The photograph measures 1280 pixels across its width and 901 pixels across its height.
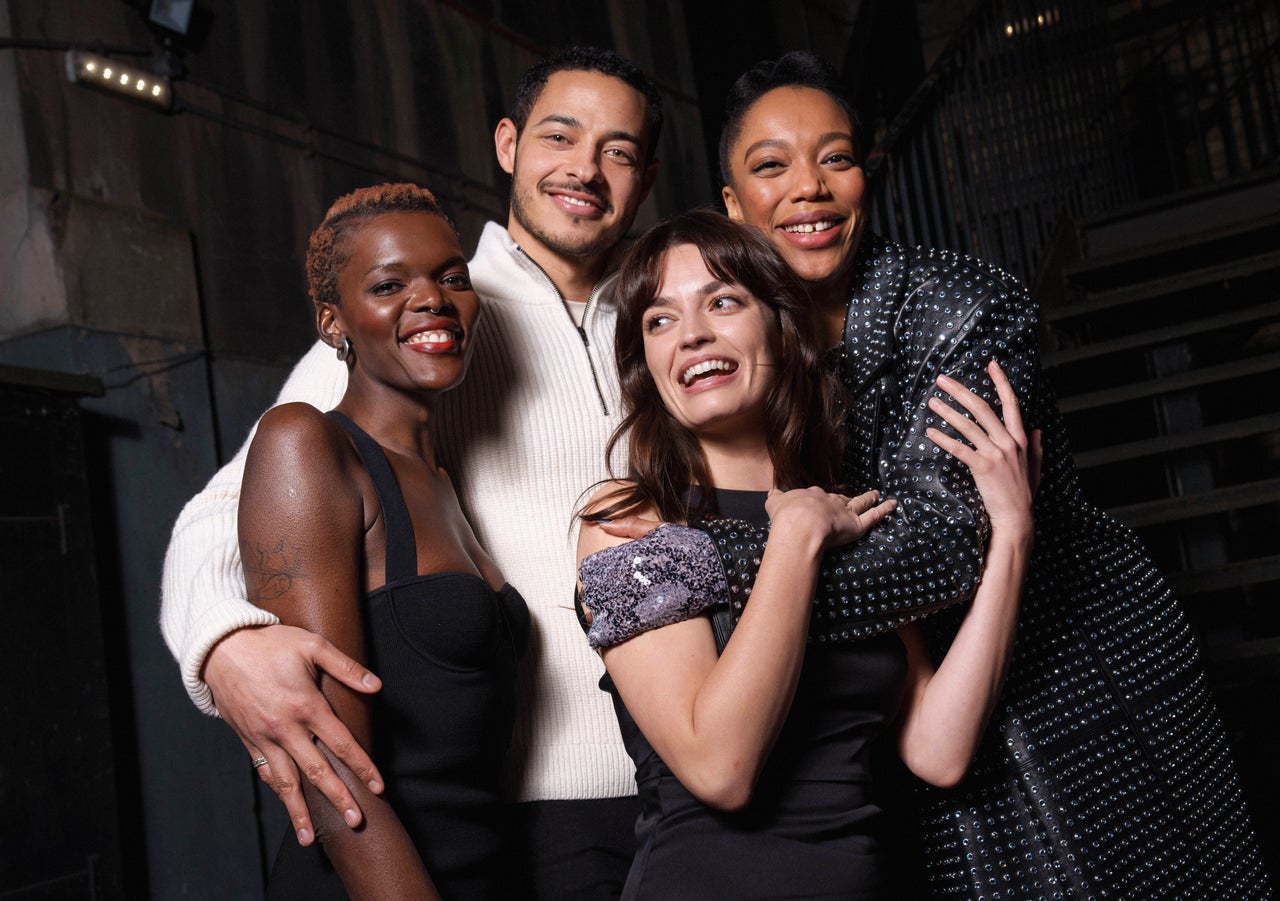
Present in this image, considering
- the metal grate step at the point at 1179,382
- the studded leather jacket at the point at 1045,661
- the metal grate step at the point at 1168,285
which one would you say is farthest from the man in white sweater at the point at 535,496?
the metal grate step at the point at 1168,285

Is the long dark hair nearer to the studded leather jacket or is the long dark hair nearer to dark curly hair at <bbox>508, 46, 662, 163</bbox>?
the studded leather jacket

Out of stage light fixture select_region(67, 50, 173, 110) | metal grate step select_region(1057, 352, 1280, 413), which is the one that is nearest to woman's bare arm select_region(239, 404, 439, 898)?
stage light fixture select_region(67, 50, 173, 110)

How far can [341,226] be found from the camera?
1770 mm

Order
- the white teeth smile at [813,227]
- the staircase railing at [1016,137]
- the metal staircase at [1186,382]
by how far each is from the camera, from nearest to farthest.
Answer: the white teeth smile at [813,227]
the metal staircase at [1186,382]
the staircase railing at [1016,137]

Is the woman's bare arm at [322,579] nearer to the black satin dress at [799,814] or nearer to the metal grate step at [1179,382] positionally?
the black satin dress at [799,814]

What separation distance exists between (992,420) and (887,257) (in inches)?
17.3

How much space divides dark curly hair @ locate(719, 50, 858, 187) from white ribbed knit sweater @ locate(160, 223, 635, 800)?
44 cm

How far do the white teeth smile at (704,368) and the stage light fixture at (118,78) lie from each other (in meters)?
3.90

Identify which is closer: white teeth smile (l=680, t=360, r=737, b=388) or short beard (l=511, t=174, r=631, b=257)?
white teeth smile (l=680, t=360, r=737, b=388)

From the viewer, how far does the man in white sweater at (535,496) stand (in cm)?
147

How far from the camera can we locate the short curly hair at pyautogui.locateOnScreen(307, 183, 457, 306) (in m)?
1.76

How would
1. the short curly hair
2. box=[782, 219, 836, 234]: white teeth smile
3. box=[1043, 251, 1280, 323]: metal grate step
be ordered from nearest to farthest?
1. the short curly hair
2. box=[782, 219, 836, 234]: white teeth smile
3. box=[1043, 251, 1280, 323]: metal grate step

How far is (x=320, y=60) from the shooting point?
6035 mm

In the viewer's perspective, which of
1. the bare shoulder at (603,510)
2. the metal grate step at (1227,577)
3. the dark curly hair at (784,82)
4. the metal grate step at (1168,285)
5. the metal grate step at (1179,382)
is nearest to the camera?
the bare shoulder at (603,510)
